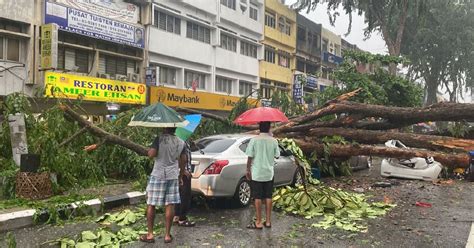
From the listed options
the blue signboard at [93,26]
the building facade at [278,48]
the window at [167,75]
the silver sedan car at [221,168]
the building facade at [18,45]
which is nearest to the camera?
the silver sedan car at [221,168]

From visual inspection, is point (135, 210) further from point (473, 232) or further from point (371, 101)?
point (371, 101)

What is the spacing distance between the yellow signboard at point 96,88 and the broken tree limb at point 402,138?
35.9ft

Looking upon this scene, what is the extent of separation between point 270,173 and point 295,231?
0.96m

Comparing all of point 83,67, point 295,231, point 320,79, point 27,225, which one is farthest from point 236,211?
point 320,79

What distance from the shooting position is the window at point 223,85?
108 ft

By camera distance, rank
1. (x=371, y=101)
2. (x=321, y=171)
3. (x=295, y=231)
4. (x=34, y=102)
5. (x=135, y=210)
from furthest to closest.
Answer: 1. (x=371, y=101)
2. (x=321, y=171)
3. (x=34, y=102)
4. (x=135, y=210)
5. (x=295, y=231)

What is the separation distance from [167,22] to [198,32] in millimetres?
3290

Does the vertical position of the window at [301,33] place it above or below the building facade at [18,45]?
above

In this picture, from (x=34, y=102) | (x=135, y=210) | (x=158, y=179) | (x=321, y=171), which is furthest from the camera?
(x=321, y=171)

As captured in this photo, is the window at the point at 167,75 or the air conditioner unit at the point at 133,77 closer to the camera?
the air conditioner unit at the point at 133,77

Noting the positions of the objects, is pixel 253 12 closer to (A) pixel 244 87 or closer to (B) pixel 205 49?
(A) pixel 244 87

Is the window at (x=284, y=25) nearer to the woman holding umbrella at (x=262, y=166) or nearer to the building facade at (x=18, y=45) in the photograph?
the building facade at (x=18, y=45)

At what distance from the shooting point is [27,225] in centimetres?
703

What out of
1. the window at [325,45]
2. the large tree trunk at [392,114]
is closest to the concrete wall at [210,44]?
the window at [325,45]
